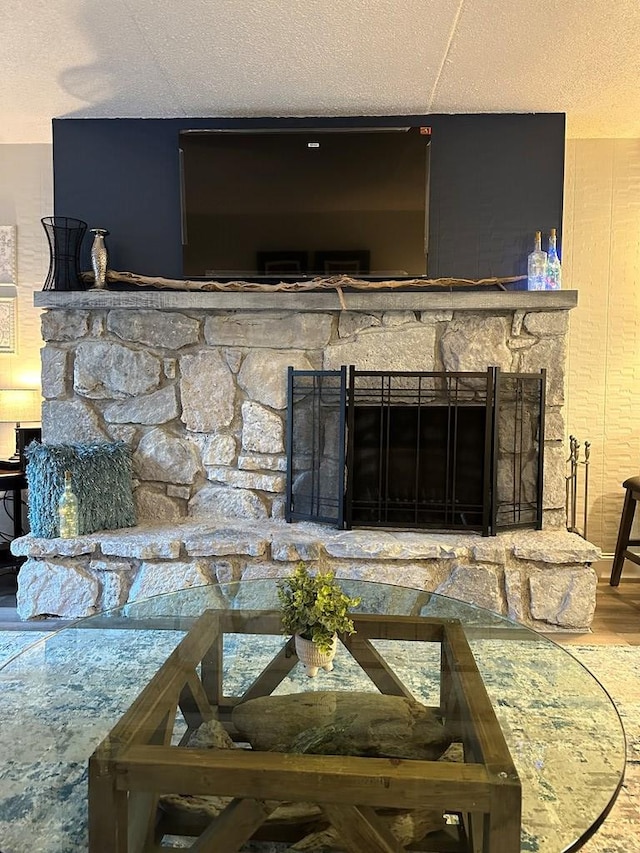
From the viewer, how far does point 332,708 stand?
52.4 inches

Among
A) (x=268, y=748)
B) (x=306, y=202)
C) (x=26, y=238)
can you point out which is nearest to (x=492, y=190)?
(x=306, y=202)

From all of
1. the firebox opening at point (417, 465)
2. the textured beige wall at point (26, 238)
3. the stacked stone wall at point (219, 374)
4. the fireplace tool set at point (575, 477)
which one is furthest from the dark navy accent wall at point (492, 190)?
the textured beige wall at point (26, 238)

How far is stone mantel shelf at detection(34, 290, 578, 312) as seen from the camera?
2969 mm

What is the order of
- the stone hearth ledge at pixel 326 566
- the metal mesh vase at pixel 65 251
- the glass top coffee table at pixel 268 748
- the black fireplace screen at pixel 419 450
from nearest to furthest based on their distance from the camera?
the glass top coffee table at pixel 268 748 < the stone hearth ledge at pixel 326 566 < the black fireplace screen at pixel 419 450 < the metal mesh vase at pixel 65 251

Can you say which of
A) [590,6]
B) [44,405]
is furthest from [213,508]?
[590,6]

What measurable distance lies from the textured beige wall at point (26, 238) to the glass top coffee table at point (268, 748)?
8.26 ft

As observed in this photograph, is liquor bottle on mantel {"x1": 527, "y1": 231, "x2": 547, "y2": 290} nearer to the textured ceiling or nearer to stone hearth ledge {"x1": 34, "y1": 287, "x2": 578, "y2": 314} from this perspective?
stone hearth ledge {"x1": 34, "y1": 287, "x2": 578, "y2": 314}

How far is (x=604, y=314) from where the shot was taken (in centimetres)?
364

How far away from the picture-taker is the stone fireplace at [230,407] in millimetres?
2820

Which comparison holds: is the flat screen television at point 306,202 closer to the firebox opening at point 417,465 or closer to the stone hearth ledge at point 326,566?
the firebox opening at point 417,465

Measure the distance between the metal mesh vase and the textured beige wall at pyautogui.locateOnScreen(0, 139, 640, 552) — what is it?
90cm

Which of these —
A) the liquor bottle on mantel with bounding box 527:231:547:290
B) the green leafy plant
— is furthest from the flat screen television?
the green leafy plant

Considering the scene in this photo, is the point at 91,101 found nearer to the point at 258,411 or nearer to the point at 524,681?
the point at 258,411

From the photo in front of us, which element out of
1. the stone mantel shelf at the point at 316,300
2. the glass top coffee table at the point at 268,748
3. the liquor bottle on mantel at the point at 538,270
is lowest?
the glass top coffee table at the point at 268,748
